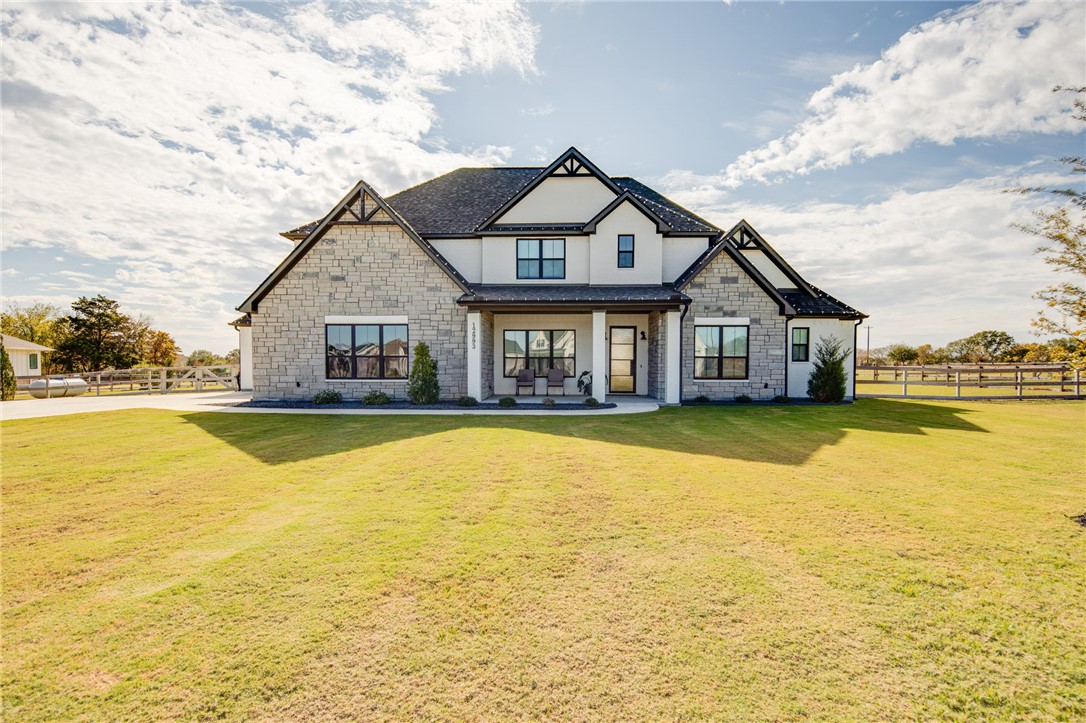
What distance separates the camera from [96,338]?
130 feet

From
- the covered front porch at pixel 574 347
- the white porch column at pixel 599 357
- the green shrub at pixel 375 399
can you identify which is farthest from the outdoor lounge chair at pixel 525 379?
the green shrub at pixel 375 399

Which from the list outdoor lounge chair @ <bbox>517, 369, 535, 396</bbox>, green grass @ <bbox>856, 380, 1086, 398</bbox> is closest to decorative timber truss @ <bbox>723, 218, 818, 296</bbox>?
green grass @ <bbox>856, 380, 1086, 398</bbox>

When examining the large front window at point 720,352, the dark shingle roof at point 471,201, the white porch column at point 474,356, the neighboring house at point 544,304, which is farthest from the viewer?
the dark shingle roof at point 471,201

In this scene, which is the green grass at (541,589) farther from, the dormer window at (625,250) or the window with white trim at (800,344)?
the dormer window at (625,250)

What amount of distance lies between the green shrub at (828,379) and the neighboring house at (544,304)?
2.68ft

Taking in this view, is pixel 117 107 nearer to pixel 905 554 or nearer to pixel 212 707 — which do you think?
pixel 212 707

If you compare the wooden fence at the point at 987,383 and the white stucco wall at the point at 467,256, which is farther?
the wooden fence at the point at 987,383

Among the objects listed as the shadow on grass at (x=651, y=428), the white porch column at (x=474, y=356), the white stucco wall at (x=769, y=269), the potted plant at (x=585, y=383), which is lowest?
the shadow on grass at (x=651, y=428)

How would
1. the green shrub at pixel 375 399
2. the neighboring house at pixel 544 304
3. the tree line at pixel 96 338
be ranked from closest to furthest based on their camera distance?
the green shrub at pixel 375 399
the neighboring house at pixel 544 304
the tree line at pixel 96 338

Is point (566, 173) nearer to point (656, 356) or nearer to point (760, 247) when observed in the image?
point (656, 356)

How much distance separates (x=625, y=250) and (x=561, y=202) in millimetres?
3413

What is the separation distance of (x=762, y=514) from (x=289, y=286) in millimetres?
16933

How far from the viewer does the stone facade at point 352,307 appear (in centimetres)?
1602

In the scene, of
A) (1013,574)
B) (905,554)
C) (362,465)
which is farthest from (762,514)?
(362,465)
